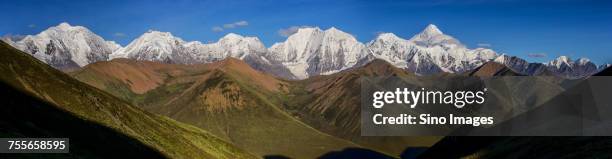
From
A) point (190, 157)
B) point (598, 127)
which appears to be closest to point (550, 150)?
point (598, 127)

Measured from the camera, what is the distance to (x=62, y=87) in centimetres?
17338

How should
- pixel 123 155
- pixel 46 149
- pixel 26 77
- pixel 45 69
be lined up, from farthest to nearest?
1. pixel 45 69
2. pixel 26 77
3. pixel 123 155
4. pixel 46 149

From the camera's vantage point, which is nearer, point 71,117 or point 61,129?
point 61,129

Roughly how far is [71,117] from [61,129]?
14.8 m

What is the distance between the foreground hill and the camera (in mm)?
127000

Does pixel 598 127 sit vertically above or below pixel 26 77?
below

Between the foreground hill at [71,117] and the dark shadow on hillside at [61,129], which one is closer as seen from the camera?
the dark shadow on hillside at [61,129]

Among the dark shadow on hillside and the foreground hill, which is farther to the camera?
the foreground hill

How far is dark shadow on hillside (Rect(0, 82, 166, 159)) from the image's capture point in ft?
392

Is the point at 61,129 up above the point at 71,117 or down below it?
below

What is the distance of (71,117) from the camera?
484 ft

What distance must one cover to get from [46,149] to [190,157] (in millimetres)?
83143

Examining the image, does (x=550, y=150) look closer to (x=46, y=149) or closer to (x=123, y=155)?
(x=123, y=155)

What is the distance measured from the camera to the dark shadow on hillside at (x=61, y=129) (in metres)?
120
